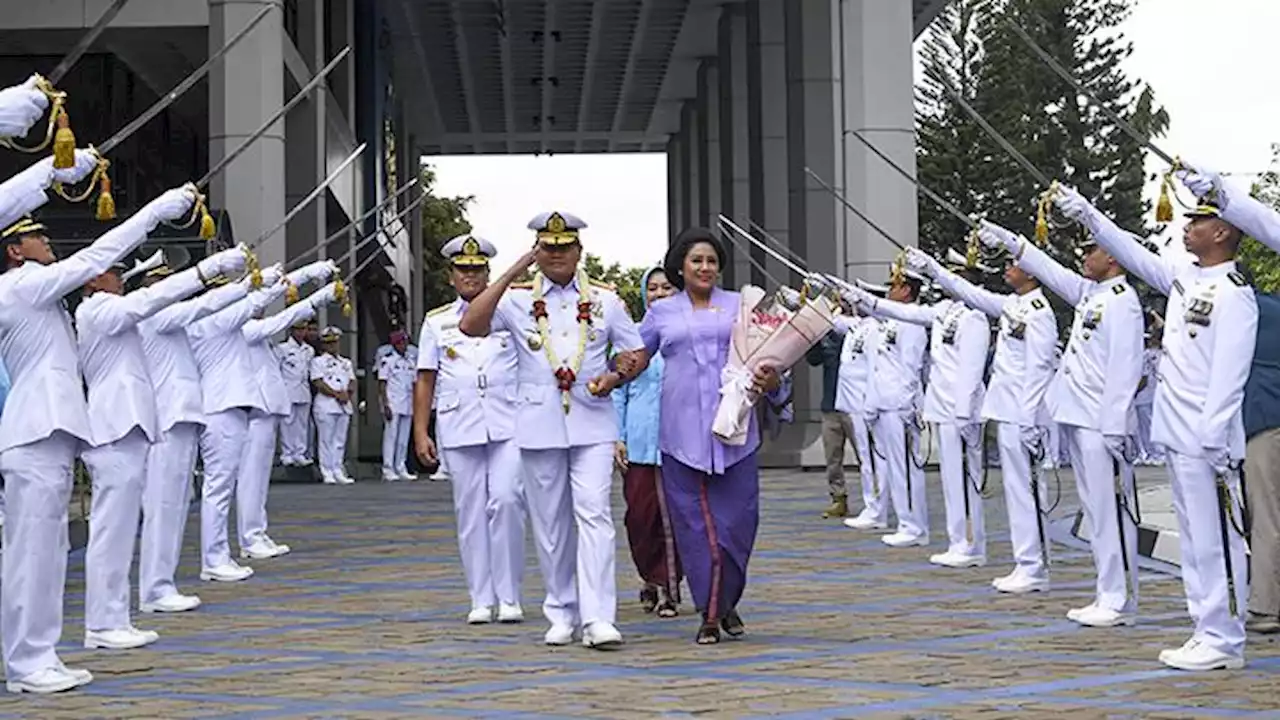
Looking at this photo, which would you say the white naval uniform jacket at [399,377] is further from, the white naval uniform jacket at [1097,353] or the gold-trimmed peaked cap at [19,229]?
the gold-trimmed peaked cap at [19,229]

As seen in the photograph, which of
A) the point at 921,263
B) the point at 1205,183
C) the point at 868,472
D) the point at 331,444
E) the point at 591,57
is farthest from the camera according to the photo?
the point at 591,57

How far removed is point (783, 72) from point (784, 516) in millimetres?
17884

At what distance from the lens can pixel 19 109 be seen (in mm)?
7691

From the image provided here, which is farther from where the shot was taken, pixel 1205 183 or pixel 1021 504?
pixel 1021 504

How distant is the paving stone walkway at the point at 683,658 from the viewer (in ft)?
25.7

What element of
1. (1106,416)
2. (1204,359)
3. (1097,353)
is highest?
(1097,353)

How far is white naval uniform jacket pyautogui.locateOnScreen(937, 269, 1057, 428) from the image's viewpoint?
1196cm

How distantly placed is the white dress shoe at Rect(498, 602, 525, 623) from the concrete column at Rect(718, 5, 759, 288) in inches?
1084

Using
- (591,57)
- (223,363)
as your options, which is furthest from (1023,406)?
(591,57)

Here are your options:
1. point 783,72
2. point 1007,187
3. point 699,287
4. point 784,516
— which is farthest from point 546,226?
point 1007,187

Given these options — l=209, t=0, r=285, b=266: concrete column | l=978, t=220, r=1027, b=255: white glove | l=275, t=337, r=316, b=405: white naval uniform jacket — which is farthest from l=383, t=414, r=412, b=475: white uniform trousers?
l=978, t=220, r=1027, b=255: white glove

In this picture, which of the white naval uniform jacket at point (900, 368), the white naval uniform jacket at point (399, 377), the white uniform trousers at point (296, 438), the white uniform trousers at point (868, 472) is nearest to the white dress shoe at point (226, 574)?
the white naval uniform jacket at point (900, 368)

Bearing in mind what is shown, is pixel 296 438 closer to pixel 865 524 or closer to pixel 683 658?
pixel 865 524

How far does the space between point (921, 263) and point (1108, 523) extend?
117 inches
